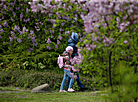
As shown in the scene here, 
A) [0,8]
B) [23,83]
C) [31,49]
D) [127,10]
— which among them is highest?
[0,8]

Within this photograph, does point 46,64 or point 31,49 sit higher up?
point 31,49

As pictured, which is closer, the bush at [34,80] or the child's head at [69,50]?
the child's head at [69,50]

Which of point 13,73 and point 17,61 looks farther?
point 17,61

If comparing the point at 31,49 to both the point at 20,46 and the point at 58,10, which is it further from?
the point at 58,10

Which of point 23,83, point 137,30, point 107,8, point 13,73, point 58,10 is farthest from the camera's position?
point 13,73

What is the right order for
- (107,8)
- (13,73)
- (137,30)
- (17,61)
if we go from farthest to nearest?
1. (17,61)
2. (13,73)
3. (137,30)
4. (107,8)

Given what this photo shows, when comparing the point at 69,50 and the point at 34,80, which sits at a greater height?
the point at 69,50

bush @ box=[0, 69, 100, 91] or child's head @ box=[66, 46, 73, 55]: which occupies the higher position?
child's head @ box=[66, 46, 73, 55]

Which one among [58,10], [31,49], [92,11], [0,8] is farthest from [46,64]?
[92,11]

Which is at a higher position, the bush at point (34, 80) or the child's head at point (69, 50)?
the child's head at point (69, 50)

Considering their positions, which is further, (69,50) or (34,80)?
(34,80)

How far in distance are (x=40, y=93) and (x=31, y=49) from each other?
3.71 metres

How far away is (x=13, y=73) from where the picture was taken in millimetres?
9578

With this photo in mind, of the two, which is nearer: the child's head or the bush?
the child's head
